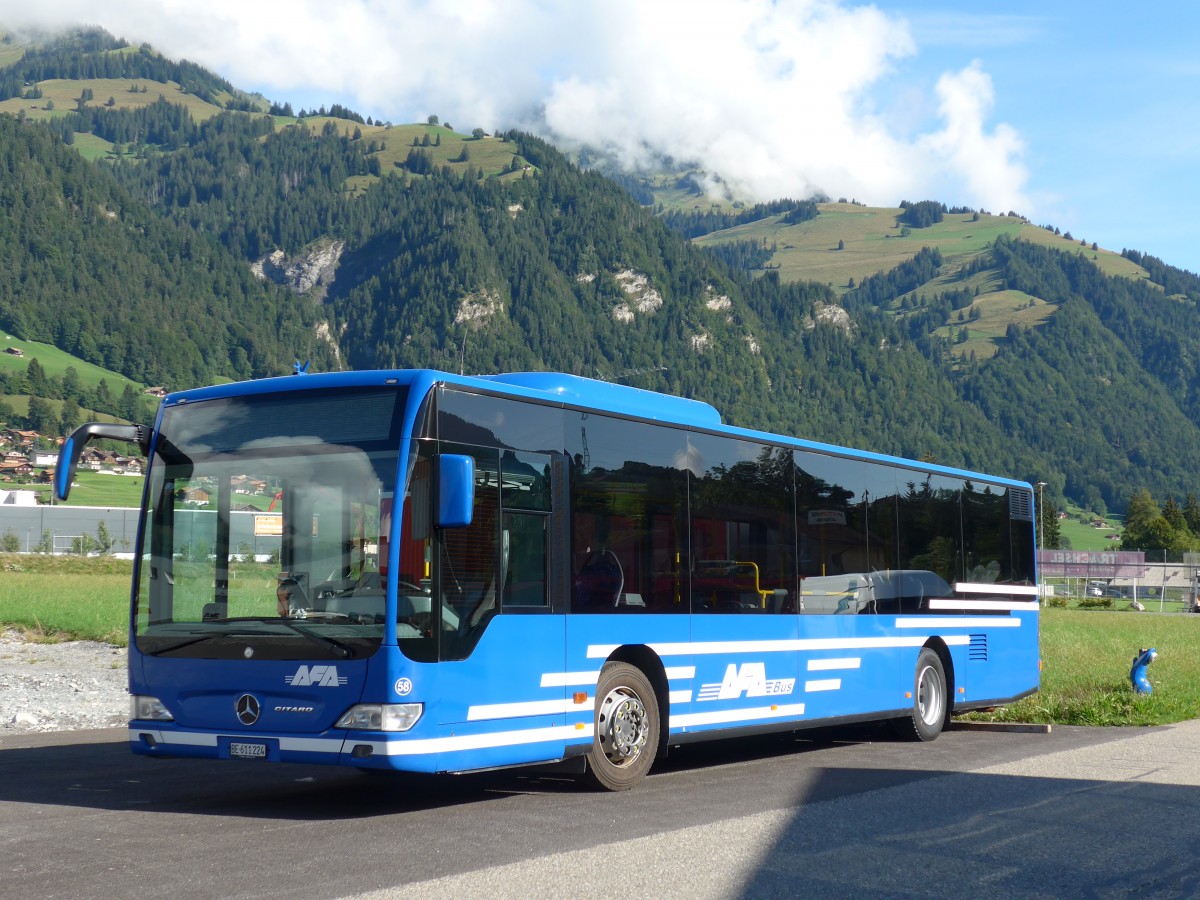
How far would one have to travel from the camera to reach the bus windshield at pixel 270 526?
29.9ft

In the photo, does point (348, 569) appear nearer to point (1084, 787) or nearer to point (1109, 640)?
point (1084, 787)

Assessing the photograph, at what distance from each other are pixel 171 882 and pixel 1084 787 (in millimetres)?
6724

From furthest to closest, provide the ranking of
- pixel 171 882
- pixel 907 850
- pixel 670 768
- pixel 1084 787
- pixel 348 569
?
1. pixel 670 768
2. pixel 1084 787
3. pixel 348 569
4. pixel 907 850
5. pixel 171 882

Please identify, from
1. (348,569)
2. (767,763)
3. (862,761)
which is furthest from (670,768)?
(348,569)

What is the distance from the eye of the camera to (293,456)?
9.58 meters

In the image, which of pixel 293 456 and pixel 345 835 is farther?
pixel 293 456

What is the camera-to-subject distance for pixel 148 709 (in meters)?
9.80

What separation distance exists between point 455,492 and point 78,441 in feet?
8.37

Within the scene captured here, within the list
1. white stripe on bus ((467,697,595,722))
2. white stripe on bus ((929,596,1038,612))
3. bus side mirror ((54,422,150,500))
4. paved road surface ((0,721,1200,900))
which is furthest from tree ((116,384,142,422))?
white stripe on bus ((467,697,595,722))

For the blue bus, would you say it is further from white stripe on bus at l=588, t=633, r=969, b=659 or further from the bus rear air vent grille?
the bus rear air vent grille

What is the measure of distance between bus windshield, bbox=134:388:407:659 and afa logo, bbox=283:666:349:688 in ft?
0.28

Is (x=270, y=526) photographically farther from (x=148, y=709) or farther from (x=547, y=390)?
(x=547, y=390)

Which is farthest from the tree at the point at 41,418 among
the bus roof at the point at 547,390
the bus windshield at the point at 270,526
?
the bus windshield at the point at 270,526

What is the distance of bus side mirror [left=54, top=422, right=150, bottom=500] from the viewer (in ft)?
30.2
